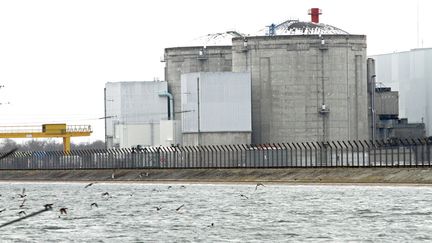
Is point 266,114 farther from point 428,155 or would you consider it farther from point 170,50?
point 428,155

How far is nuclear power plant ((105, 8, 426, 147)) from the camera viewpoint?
488 ft

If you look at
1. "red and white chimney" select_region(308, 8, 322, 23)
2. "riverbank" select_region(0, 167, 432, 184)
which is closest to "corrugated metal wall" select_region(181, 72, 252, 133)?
"riverbank" select_region(0, 167, 432, 184)

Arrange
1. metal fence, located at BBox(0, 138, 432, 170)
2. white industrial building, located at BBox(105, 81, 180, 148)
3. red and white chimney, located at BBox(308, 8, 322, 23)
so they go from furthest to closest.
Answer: white industrial building, located at BBox(105, 81, 180, 148), red and white chimney, located at BBox(308, 8, 322, 23), metal fence, located at BBox(0, 138, 432, 170)

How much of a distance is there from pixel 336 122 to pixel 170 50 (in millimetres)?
30030

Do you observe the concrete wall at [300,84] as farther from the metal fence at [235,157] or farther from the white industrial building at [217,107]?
the metal fence at [235,157]

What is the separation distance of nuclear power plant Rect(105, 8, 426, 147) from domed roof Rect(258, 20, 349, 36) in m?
3.23

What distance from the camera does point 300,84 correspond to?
494 ft

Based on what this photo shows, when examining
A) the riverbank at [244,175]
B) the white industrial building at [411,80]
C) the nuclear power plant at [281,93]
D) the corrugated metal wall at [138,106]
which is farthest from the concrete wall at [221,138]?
the white industrial building at [411,80]

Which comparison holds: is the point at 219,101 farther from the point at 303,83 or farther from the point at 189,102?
the point at 303,83

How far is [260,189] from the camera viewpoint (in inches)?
3770

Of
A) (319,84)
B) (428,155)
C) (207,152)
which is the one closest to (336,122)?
(319,84)

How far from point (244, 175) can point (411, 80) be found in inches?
2412

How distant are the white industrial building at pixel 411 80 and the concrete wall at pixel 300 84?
19.3m

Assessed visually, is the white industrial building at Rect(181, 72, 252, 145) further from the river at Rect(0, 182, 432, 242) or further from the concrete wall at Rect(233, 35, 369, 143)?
the river at Rect(0, 182, 432, 242)
